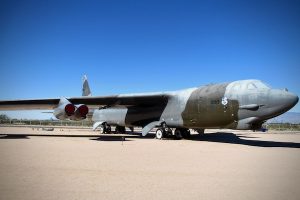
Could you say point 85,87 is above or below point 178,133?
above

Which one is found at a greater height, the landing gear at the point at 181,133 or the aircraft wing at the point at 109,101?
the aircraft wing at the point at 109,101

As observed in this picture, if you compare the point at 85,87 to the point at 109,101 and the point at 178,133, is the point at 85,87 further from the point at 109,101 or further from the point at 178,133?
the point at 178,133

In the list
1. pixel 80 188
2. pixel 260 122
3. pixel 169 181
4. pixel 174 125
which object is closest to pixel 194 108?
pixel 174 125

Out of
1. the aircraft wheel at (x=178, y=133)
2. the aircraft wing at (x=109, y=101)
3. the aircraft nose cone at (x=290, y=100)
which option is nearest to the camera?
the aircraft nose cone at (x=290, y=100)

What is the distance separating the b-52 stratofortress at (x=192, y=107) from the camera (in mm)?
13414

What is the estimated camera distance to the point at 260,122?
1369cm

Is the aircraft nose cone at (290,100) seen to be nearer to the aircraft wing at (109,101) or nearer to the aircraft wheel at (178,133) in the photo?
the aircraft wing at (109,101)

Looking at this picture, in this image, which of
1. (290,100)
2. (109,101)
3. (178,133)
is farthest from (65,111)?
(290,100)

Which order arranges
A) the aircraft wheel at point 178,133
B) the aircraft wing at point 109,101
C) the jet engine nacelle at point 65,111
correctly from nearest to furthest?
the jet engine nacelle at point 65,111 → the aircraft wing at point 109,101 → the aircraft wheel at point 178,133

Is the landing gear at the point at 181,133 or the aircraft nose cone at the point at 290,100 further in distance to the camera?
the landing gear at the point at 181,133

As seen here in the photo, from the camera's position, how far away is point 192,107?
17.2m

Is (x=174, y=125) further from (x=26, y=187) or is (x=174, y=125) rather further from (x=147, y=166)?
(x=26, y=187)

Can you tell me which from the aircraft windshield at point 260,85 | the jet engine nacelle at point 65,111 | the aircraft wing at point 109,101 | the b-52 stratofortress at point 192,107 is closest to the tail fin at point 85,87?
the b-52 stratofortress at point 192,107

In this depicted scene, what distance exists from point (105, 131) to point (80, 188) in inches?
871
